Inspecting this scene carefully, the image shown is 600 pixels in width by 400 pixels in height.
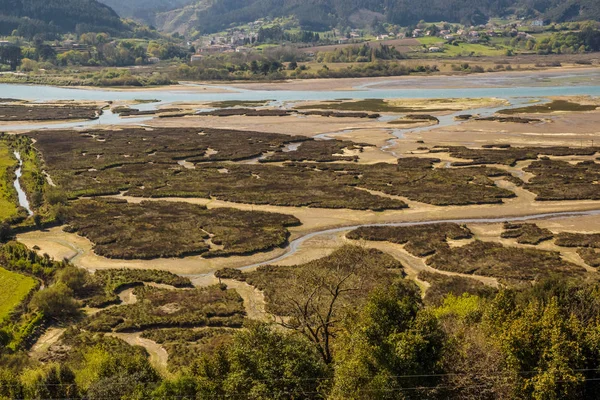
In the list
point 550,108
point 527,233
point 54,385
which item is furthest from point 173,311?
point 550,108

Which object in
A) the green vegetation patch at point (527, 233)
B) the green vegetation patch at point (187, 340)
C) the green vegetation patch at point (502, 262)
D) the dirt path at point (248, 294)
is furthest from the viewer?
the green vegetation patch at point (527, 233)

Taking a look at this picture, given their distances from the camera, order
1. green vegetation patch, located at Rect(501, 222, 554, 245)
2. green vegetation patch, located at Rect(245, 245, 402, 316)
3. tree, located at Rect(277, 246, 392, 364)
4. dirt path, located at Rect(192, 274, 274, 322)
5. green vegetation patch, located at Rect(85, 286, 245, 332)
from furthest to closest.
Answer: green vegetation patch, located at Rect(501, 222, 554, 245)
green vegetation patch, located at Rect(245, 245, 402, 316)
dirt path, located at Rect(192, 274, 274, 322)
green vegetation patch, located at Rect(85, 286, 245, 332)
tree, located at Rect(277, 246, 392, 364)

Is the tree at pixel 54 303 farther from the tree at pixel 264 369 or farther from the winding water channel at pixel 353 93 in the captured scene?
the winding water channel at pixel 353 93

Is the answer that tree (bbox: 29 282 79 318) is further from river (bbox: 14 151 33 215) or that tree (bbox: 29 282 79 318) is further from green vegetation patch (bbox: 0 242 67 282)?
river (bbox: 14 151 33 215)

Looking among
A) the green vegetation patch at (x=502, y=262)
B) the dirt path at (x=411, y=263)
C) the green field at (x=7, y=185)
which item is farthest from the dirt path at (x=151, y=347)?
the green field at (x=7, y=185)

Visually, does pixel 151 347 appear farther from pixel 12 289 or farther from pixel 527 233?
pixel 527 233

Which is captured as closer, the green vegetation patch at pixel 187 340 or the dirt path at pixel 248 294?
the green vegetation patch at pixel 187 340

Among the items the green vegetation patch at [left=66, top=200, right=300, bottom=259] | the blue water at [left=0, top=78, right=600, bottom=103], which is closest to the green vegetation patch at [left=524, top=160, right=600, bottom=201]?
the green vegetation patch at [left=66, top=200, right=300, bottom=259]
